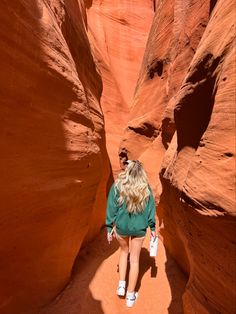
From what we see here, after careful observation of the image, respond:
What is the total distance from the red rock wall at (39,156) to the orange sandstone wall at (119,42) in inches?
258

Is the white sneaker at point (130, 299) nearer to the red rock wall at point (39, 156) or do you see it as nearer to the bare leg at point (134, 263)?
the bare leg at point (134, 263)

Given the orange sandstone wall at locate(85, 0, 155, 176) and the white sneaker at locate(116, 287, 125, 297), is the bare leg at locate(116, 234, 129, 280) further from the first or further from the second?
the orange sandstone wall at locate(85, 0, 155, 176)

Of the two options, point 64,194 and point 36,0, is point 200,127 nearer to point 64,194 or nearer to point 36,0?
point 64,194

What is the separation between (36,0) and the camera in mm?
3137

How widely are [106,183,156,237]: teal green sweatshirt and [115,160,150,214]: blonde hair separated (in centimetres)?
7

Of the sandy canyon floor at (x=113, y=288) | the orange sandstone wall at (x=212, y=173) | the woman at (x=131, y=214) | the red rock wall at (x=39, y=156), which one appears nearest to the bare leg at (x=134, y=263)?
the woman at (x=131, y=214)

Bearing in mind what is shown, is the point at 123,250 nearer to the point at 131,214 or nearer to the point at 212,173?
the point at 131,214

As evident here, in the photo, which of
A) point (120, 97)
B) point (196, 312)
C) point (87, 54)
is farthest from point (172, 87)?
point (120, 97)

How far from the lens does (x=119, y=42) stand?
1266 cm

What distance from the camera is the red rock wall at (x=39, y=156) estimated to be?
2.76 metres

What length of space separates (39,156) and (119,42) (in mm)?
10865

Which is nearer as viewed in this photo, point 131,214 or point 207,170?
point 207,170

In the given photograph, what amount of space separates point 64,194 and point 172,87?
11.0 feet

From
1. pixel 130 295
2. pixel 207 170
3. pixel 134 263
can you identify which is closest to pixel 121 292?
pixel 130 295
